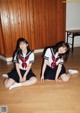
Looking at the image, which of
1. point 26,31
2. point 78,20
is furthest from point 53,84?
point 78,20

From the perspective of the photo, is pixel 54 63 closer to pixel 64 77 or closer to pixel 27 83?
pixel 64 77

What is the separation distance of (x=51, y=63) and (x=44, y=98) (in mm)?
615

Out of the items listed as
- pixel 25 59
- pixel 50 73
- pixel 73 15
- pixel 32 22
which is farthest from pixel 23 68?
pixel 73 15

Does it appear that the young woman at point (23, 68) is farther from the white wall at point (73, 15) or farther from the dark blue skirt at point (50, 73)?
the white wall at point (73, 15)

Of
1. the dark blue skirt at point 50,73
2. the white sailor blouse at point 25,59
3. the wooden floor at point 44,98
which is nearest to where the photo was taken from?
the wooden floor at point 44,98

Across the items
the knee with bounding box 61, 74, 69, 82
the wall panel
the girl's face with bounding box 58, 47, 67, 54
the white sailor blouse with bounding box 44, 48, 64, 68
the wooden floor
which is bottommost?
the wooden floor

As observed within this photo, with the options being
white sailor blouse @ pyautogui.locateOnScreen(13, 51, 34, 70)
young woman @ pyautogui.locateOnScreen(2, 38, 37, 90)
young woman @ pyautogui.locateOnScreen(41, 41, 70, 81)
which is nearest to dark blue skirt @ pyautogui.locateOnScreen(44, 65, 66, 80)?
young woman @ pyautogui.locateOnScreen(41, 41, 70, 81)

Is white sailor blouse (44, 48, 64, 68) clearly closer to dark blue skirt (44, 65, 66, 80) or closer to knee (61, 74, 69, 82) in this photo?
dark blue skirt (44, 65, 66, 80)

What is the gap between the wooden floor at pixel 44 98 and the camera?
167cm

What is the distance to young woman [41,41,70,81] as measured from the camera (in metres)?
2.25

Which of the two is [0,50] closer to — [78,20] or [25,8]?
[25,8]

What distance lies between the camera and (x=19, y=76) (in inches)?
86.2

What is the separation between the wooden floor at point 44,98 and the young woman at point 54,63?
114 mm

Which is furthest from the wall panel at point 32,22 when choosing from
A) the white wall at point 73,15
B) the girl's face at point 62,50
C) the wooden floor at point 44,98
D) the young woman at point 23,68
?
A: the girl's face at point 62,50
